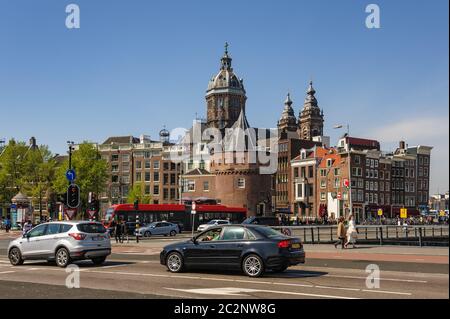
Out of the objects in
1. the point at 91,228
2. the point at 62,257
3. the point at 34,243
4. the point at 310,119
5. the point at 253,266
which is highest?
the point at 310,119

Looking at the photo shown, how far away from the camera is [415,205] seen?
354 ft

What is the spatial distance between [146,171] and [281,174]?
89.1 feet

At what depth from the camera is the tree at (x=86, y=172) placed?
2908 inches

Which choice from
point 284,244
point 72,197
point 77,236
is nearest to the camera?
Answer: point 284,244

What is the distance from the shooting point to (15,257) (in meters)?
19.6

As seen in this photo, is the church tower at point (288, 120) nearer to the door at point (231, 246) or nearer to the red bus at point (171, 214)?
the red bus at point (171, 214)

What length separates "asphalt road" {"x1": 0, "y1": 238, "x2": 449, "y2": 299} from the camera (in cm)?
1182

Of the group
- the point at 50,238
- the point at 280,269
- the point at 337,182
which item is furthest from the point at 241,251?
the point at 337,182

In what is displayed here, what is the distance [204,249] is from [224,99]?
382 feet

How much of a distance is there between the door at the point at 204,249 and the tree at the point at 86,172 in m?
60.3

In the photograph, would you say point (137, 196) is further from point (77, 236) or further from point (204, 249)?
point (204, 249)

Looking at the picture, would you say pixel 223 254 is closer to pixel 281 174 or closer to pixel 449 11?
pixel 449 11

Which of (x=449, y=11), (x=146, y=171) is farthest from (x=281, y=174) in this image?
(x=449, y=11)
